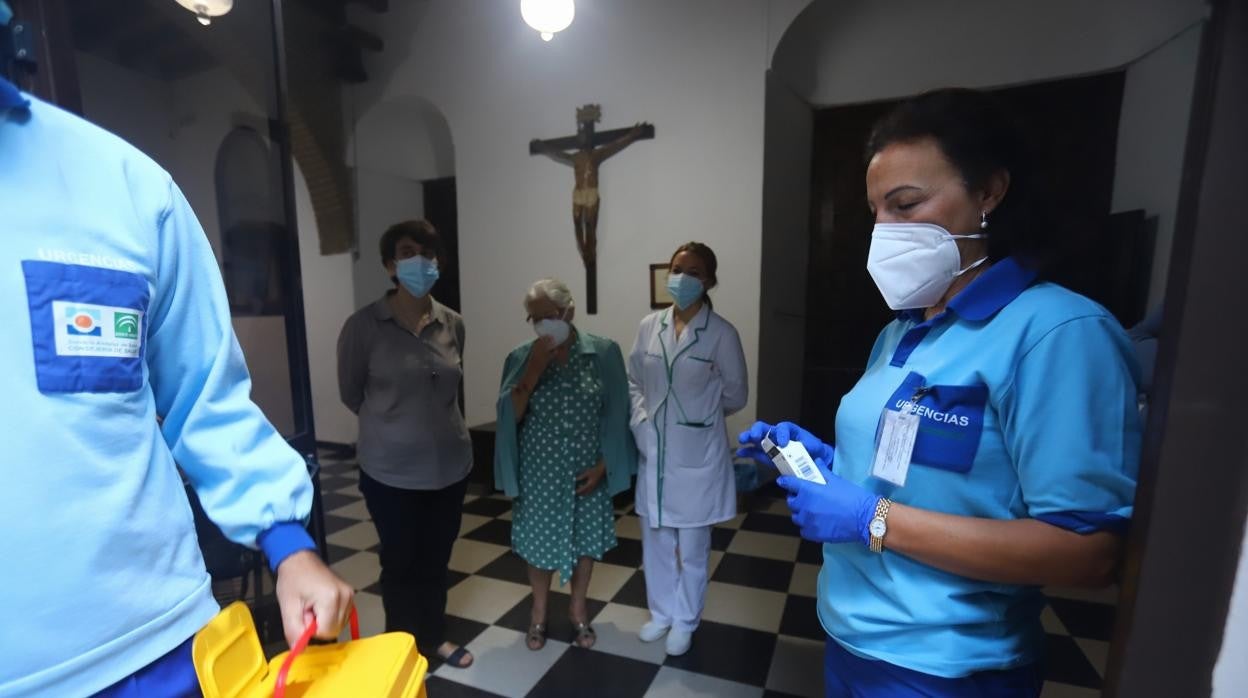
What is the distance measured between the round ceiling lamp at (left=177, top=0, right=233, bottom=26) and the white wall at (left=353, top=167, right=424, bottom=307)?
3444 mm

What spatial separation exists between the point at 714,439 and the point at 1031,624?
51.4 inches

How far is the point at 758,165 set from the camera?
3.35 metres

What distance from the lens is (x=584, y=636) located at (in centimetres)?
206

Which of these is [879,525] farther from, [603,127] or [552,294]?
[603,127]

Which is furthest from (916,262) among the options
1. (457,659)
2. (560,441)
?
(457,659)

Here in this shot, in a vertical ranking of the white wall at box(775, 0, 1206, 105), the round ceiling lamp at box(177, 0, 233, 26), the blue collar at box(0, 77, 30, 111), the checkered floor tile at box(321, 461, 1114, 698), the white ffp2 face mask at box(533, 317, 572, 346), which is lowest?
the checkered floor tile at box(321, 461, 1114, 698)

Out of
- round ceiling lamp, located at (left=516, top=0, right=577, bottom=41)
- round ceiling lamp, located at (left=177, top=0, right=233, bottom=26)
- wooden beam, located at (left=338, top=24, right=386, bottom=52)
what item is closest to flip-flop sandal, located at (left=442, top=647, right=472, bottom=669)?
round ceiling lamp, located at (left=177, top=0, right=233, bottom=26)

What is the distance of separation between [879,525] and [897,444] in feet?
0.38

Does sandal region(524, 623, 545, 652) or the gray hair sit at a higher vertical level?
the gray hair

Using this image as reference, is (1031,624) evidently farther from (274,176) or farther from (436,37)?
(436,37)

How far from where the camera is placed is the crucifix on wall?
12.1ft

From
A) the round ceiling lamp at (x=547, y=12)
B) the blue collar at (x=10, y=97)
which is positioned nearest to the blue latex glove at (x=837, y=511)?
the blue collar at (x=10, y=97)

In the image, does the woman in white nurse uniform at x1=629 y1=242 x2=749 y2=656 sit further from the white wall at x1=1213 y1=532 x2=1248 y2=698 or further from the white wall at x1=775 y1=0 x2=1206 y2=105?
the white wall at x1=775 y1=0 x2=1206 y2=105

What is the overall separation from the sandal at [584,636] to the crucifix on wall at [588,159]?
7.34 ft
